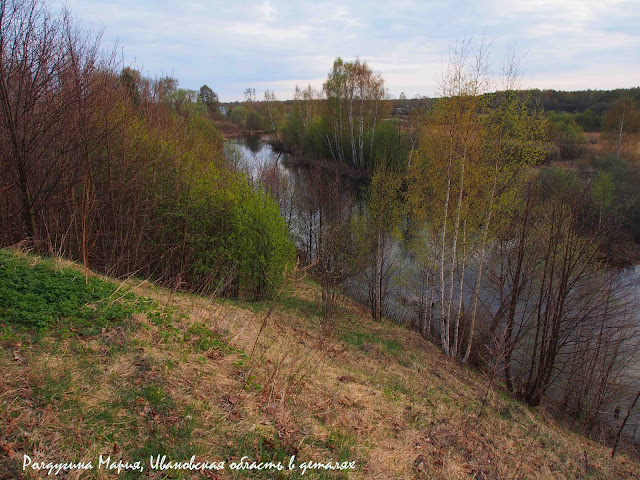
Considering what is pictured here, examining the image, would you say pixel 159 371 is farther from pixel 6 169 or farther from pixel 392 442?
pixel 6 169

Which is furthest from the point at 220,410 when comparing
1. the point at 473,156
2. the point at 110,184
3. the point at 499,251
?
the point at 499,251

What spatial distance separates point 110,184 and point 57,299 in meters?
4.30

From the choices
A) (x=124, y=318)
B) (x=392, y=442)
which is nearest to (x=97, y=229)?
(x=124, y=318)

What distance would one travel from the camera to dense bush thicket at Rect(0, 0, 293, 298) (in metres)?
7.05

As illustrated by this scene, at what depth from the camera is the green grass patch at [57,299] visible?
4641 mm

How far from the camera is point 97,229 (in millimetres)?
9359

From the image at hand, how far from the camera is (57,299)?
5.10 metres

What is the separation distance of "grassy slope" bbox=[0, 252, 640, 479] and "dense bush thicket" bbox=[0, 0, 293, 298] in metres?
1.97

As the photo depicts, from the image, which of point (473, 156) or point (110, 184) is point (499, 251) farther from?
point (110, 184)

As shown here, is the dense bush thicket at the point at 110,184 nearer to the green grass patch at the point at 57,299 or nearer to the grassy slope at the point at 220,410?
the green grass patch at the point at 57,299

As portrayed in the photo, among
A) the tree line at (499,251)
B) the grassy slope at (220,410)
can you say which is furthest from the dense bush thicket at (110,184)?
the tree line at (499,251)

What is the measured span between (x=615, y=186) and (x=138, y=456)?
84.5 feet

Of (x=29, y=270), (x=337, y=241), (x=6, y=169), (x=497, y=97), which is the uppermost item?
(x=497, y=97)

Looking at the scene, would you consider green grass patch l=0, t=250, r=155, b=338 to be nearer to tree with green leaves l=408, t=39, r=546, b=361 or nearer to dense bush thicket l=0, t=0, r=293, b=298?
dense bush thicket l=0, t=0, r=293, b=298
